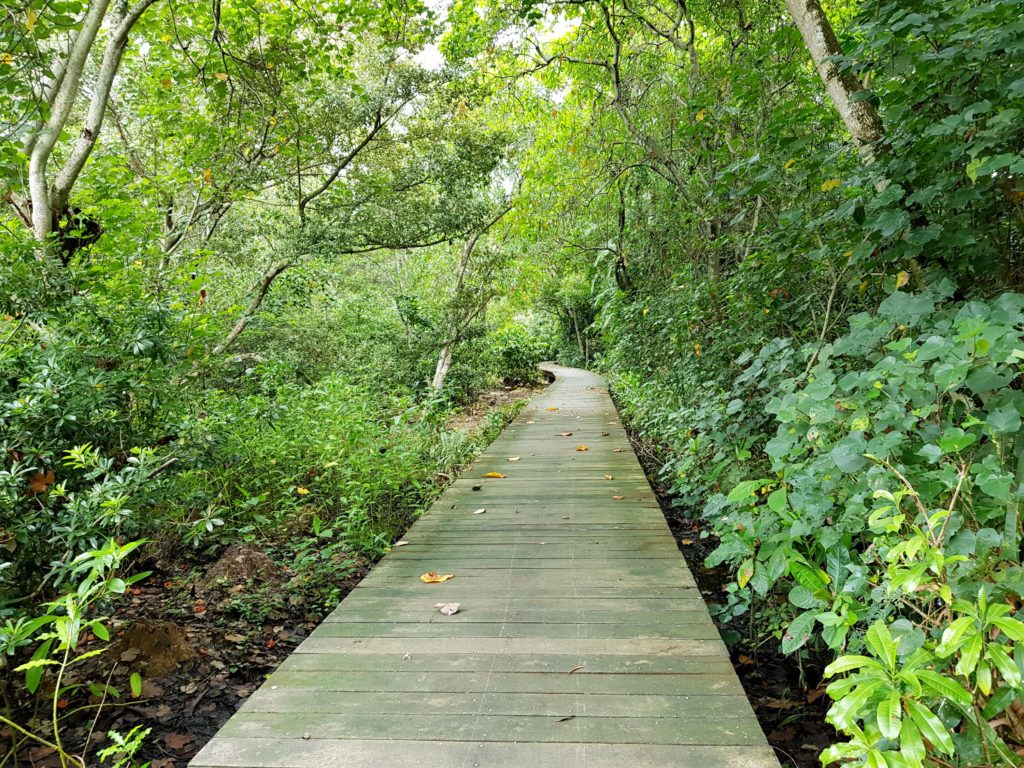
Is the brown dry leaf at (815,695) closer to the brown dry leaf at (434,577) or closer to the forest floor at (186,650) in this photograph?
the brown dry leaf at (434,577)

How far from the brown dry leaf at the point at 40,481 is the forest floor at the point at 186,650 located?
81 cm

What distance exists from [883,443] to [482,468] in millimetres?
4278

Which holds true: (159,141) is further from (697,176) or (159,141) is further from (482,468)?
(697,176)

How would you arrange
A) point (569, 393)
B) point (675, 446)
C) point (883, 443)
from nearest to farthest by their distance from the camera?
point (883, 443) < point (675, 446) < point (569, 393)

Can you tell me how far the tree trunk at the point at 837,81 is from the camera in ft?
9.77

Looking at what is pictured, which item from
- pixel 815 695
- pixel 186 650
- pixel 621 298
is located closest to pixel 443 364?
pixel 621 298

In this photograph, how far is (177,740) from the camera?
225 cm

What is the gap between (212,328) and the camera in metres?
4.46

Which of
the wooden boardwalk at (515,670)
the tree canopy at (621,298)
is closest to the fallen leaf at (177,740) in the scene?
the tree canopy at (621,298)

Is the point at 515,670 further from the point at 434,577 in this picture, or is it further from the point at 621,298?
the point at 621,298

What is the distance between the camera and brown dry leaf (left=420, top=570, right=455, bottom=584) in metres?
2.97

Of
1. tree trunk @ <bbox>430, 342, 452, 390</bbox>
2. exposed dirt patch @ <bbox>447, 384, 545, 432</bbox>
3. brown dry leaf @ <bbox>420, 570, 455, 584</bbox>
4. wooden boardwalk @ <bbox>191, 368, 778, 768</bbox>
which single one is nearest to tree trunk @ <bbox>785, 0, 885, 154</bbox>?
wooden boardwalk @ <bbox>191, 368, 778, 768</bbox>

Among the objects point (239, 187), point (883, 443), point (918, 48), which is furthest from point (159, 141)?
point (883, 443)

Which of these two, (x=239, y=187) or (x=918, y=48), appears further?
(x=239, y=187)
